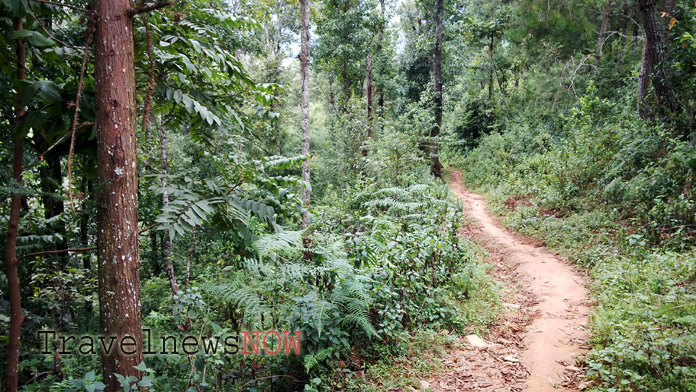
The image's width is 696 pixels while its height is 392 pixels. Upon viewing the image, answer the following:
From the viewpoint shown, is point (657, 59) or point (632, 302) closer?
point (632, 302)

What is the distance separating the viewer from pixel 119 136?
103 inches

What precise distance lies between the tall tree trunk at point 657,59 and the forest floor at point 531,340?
196 inches

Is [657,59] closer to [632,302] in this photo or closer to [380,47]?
[632,302]

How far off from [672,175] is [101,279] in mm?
10335

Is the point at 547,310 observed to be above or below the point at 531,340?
above

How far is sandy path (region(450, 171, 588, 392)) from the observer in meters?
4.25

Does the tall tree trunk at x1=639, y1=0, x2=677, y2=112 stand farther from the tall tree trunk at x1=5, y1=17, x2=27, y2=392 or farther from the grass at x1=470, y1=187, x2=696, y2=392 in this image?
the tall tree trunk at x1=5, y1=17, x2=27, y2=392

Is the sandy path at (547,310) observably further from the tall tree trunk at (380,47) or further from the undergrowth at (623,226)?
the tall tree trunk at (380,47)

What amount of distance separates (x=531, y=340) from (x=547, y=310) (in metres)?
1.09

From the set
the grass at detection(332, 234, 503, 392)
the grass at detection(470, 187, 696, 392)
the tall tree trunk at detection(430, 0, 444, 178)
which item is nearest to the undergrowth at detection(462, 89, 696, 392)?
the grass at detection(470, 187, 696, 392)

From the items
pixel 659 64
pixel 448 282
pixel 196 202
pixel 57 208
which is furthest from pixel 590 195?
pixel 57 208

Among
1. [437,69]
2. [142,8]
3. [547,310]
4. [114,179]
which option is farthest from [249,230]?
[437,69]

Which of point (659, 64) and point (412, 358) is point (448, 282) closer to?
point (412, 358)

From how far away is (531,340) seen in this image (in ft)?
16.3
